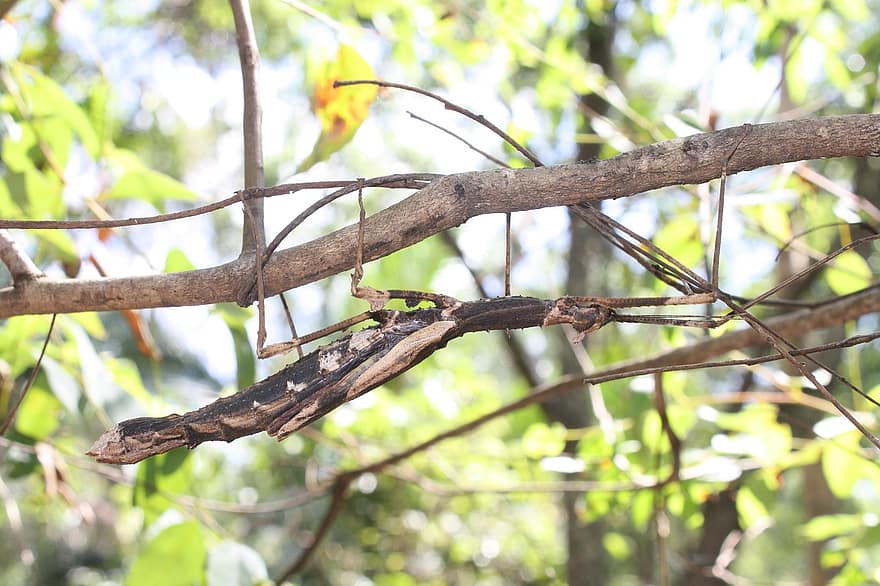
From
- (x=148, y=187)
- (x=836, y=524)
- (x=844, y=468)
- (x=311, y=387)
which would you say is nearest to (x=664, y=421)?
(x=844, y=468)

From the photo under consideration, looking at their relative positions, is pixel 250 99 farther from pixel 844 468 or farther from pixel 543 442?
pixel 844 468

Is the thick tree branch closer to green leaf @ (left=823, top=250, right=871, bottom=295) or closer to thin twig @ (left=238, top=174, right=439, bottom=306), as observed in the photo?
thin twig @ (left=238, top=174, right=439, bottom=306)

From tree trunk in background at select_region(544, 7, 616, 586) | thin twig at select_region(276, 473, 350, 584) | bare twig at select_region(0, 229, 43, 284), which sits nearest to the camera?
bare twig at select_region(0, 229, 43, 284)

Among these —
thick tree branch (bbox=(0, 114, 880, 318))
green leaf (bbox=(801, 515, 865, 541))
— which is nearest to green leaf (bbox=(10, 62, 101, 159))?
thick tree branch (bbox=(0, 114, 880, 318))

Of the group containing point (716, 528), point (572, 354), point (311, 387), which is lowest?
point (311, 387)

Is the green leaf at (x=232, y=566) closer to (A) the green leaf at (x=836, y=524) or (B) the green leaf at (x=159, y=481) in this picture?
(B) the green leaf at (x=159, y=481)

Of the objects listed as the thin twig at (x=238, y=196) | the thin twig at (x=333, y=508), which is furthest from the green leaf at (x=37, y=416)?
the thin twig at (x=238, y=196)
